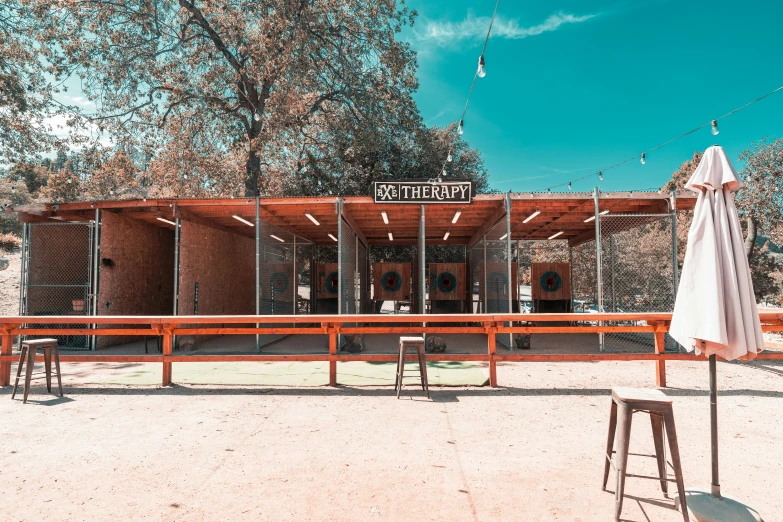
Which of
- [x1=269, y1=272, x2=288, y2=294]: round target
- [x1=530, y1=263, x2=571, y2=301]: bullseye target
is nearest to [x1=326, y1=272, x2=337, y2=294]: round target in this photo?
[x1=269, y1=272, x2=288, y2=294]: round target

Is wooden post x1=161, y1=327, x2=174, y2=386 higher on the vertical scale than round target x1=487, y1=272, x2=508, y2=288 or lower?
lower

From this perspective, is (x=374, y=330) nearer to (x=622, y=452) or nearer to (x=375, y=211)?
(x=622, y=452)

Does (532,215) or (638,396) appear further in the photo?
(532,215)

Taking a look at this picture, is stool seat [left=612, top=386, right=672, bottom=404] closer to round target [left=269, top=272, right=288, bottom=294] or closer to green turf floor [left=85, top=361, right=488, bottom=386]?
green turf floor [left=85, top=361, right=488, bottom=386]

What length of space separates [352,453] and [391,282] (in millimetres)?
10093

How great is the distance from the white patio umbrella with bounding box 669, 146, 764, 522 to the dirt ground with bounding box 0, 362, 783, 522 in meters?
0.62

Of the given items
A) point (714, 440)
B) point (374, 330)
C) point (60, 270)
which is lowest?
point (714, 440)

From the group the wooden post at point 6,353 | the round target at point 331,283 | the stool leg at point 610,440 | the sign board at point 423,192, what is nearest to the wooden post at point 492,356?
the stool leg at point 610,440

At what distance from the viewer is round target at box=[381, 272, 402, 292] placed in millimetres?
13383

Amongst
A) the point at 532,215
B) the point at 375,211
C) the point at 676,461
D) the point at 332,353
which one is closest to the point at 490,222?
the point at 532,215

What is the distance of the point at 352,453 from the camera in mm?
3338

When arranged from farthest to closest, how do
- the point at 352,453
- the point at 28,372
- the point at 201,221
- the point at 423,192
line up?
the point at 201,221
the point at 423,192
the point at 28,372
the point at 352,453

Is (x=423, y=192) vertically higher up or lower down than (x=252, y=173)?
lower down

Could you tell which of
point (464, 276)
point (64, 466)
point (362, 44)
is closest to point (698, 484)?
point (64, 466)
